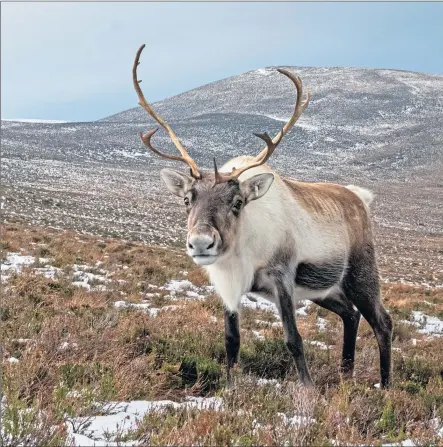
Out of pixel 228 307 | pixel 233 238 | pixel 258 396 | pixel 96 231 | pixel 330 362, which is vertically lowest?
pixel 96 231

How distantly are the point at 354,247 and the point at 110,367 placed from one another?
10.1 ft

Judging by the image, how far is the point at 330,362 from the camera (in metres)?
6.22

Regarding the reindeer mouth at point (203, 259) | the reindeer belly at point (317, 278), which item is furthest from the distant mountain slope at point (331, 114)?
the reindeer mouth at point (203, 259)

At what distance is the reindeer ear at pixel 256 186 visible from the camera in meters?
4.88

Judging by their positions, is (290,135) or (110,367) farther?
(290,135)

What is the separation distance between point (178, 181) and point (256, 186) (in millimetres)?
774

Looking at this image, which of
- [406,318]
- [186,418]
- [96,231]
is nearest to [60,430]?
[186,418]

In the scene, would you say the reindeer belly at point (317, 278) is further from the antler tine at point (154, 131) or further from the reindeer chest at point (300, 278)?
the antler tine at point (154, 131)

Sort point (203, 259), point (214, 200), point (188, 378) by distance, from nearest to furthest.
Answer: point (203, 259) < point (214, 200) < point (188, 378)

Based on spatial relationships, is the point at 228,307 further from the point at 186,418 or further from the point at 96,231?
the point at 96,231

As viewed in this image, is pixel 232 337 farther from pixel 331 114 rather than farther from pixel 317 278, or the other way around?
pixel 331 114

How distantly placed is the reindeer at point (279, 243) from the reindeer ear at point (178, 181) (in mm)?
Answer: 11

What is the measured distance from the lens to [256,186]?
4.92 meters

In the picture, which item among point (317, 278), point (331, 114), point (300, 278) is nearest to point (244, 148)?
point (331, 114)
